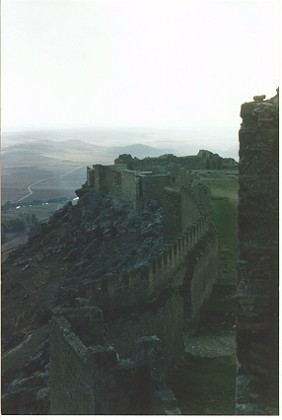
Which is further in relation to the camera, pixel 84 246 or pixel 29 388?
pixel 84 246

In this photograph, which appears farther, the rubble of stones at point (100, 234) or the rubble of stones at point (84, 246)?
the rubble of stones at point (100, 234)

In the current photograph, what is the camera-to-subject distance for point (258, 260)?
20.5ft

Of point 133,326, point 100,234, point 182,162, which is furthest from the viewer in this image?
point 182,162

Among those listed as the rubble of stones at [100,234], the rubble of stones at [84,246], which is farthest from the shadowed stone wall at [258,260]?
the rubble of stones at [100,234]

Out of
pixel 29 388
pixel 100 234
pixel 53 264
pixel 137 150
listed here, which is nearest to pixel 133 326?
pixel 29 388

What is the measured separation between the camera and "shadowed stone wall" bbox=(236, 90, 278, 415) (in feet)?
20.3

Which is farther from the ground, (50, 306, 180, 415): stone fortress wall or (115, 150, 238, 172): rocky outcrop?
(115, 150, 238, 172): rocky outcrop

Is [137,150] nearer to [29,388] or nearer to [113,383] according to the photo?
[29,388]

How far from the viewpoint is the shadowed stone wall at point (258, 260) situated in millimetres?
6176

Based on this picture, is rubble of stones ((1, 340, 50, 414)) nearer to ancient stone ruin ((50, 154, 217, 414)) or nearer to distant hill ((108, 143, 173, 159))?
ancient stone ruin ((50, 154, 217, 414))

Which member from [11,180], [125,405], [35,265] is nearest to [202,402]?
[125,405]

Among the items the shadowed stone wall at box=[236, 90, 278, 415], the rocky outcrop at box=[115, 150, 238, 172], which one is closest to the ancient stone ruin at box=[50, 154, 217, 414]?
the shadowed stone wall at box=[236, 90, 278, 415]

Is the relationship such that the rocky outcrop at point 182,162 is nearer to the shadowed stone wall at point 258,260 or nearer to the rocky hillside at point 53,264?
the rocky hillside at point 53,264

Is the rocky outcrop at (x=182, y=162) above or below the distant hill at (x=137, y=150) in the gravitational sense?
below
